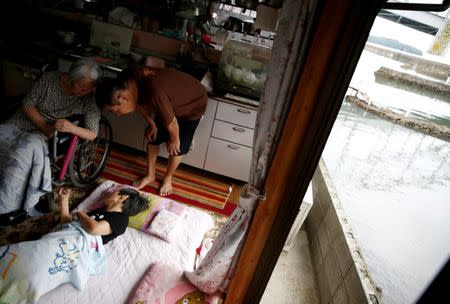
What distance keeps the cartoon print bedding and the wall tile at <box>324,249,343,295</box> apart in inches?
52.5

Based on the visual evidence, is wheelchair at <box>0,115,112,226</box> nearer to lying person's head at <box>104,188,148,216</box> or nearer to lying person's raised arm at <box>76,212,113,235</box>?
lying person's head at <box>104,188,148,216</box>

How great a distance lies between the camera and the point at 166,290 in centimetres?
152

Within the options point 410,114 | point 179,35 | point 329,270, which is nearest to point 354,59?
point 329,270

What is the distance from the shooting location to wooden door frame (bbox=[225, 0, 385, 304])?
2.88 ft

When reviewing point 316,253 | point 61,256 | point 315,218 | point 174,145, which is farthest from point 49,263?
point 315,218

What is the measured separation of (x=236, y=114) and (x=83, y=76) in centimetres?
125

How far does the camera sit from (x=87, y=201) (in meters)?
2.04

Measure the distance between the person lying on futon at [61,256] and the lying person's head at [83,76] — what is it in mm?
659

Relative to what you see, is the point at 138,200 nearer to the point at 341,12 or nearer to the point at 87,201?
the point at 87,201

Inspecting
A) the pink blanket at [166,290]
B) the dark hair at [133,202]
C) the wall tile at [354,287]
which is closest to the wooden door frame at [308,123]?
the pink blanket at [166,290]

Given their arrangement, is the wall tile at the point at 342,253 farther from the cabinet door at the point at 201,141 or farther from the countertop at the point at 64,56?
the cabinet door at the point at 201,141

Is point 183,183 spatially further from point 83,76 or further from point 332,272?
point 332,272

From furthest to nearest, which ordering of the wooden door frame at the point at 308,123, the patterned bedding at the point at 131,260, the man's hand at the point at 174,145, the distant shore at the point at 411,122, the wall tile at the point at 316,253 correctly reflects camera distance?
the distant shore at the point at 411,122, the man's hand at the point at 174,145, the wall tile at the point at 316,253, the patterned bedding at the point at 131,260, the wooden door frame at the point at 308,123

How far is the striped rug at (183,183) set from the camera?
2488 mm
